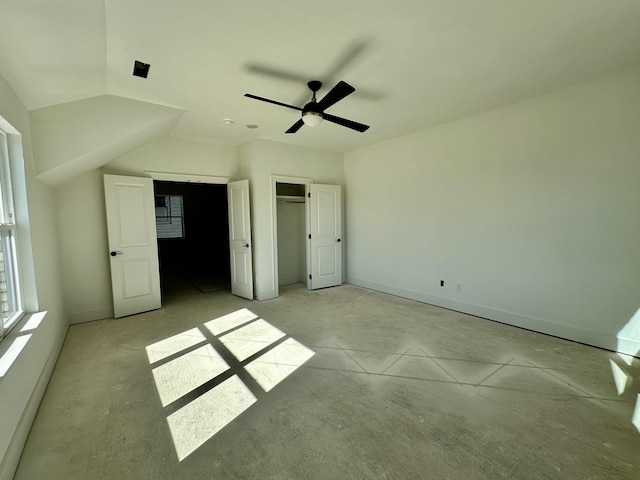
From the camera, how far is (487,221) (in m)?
3.70

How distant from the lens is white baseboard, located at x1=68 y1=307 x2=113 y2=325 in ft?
12.2

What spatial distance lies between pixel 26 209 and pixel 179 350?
184cm

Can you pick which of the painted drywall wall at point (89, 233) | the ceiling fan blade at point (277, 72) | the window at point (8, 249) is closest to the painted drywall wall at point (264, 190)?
the painted drywall wall at point (89, 233)

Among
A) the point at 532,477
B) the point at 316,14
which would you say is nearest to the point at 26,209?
the point at 316,14

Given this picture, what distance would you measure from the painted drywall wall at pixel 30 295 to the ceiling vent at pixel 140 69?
0.86 m

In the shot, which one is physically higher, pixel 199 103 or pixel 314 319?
pixel 199 103

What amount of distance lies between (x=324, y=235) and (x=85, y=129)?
371 centimetres

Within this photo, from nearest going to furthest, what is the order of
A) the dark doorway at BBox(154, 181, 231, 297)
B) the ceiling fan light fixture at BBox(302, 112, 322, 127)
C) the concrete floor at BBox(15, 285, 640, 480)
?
the concrete floor at BBox(15, 285, 640, 480)
the ceiling fan light fixture at BBox(302, 112, 322, 127)
the dark doorway at BBox(154, 181, 231, 297)

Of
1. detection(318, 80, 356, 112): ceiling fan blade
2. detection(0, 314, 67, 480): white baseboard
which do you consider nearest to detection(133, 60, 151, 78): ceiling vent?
detection(318, 80, 356, 112): ceiling fan blade

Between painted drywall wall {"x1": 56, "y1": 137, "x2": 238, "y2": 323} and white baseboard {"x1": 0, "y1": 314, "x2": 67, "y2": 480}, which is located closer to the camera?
white baseboard {"x1": 0, "y1": 314, "x2": 67, "y2": 480}

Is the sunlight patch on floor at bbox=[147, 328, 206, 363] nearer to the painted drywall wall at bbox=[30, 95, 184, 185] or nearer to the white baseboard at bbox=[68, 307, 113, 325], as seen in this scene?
the white baseboard at bbox=[68, 307, 113, 325]

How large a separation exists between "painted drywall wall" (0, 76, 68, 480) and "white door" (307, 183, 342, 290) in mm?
3527

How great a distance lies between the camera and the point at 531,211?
331cm

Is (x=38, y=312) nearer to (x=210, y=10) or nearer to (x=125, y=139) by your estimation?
(x=125, y=139)
